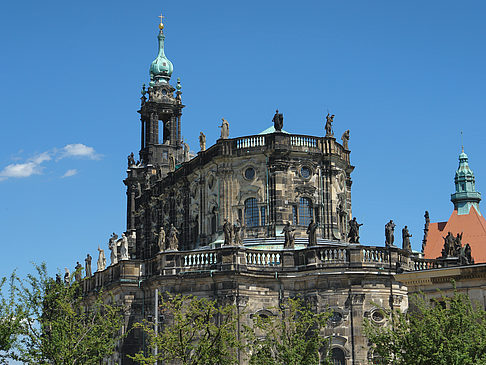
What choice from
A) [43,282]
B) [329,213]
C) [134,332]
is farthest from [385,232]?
[43,282]

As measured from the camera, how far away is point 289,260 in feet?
178

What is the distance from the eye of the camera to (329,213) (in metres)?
61.2

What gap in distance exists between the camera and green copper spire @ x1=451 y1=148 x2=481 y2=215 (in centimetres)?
8688

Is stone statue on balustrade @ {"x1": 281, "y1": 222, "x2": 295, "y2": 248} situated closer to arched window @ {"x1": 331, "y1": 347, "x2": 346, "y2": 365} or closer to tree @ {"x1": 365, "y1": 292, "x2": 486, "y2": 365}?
arched window @ {"x1": 331, "y1": 347, "x2": 346, "y2": 365}

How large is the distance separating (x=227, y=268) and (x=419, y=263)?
12.5m

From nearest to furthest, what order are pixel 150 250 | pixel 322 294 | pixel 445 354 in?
1. pixel 445 354
2. pixel 322 294
3. pixel 150 250

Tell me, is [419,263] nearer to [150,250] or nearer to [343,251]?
[343,251]

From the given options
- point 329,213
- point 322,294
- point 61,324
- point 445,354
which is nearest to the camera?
point 445,354

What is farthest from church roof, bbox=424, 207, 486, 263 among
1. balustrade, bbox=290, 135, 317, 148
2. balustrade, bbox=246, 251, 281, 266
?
balustrade, bbox=246, 251, 281, 266

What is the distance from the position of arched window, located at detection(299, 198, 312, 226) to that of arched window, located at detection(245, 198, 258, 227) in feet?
10.1

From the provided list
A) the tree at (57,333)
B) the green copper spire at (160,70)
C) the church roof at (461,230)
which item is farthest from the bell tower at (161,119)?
the tree at (57,333)

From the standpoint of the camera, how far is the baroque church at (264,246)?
5284 centimetres

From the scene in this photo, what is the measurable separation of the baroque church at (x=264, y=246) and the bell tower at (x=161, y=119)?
435 centimetres

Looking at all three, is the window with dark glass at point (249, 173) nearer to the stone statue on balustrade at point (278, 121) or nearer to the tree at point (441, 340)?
the stone statue on balustrade at point (278, 121)
